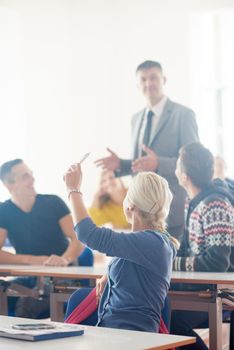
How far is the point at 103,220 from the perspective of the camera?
6977 millimetres

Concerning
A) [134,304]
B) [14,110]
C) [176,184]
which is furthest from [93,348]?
[14,110]

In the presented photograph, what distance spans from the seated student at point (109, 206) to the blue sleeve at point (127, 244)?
385 centimetres

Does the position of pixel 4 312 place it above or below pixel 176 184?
below

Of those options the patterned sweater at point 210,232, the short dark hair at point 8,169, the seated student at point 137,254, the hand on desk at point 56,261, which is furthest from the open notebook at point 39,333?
the short dark hair at point 8,169

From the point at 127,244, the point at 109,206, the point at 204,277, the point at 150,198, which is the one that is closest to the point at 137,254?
the point at 127,244

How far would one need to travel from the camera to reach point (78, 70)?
7.97m

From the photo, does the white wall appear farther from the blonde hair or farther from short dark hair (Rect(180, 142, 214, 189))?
the blonde hair

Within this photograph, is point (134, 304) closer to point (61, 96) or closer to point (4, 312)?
point (4, 312)

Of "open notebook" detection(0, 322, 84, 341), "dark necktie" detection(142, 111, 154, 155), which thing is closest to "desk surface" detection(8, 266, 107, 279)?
"dark necktie" detection(142, 111, 154, 155)

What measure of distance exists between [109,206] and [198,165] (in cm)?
321

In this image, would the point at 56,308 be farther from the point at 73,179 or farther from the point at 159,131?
the point at 159,131

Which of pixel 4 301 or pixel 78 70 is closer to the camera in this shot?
pixel 4 301

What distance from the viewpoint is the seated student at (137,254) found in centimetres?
296

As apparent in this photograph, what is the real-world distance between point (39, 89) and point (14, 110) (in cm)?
38
